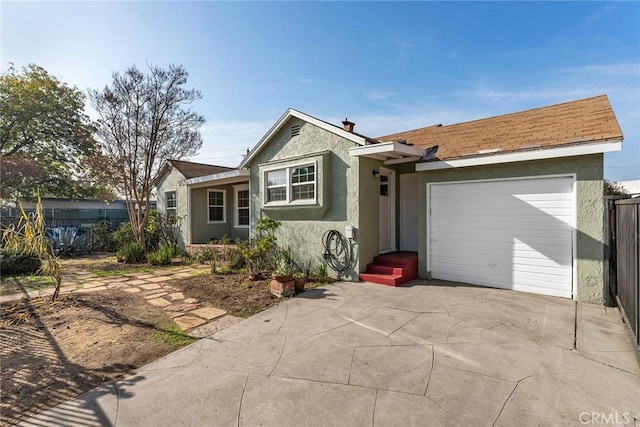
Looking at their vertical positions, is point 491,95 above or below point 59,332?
above

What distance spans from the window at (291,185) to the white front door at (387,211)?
Result: 83.9 inches

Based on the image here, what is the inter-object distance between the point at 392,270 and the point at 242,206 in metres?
8.59

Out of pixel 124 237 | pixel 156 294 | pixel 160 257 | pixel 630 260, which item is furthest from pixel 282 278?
pixel 124 237

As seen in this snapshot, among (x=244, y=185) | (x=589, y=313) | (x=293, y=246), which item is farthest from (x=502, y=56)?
(x=244, y=185)

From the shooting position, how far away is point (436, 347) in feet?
12.7

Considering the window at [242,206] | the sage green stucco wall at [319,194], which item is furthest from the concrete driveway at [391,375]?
the window at [242,206]

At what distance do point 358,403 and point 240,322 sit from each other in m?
2.79

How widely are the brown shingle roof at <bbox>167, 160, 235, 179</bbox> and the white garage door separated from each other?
9964 mm

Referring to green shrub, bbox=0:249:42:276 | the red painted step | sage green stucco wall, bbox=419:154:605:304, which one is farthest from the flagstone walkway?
sage green stucco wall, bbox=419:154:605:304

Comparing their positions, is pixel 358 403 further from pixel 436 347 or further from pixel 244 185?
pixel 244 185

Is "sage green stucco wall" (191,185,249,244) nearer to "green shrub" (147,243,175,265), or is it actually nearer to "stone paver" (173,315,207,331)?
"green shrub" (147,243,175,265)

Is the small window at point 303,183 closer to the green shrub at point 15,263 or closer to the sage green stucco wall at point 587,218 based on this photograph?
the sage green stucco wall at point 587,218

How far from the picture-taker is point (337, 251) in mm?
7844

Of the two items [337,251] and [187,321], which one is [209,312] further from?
[337,251]
